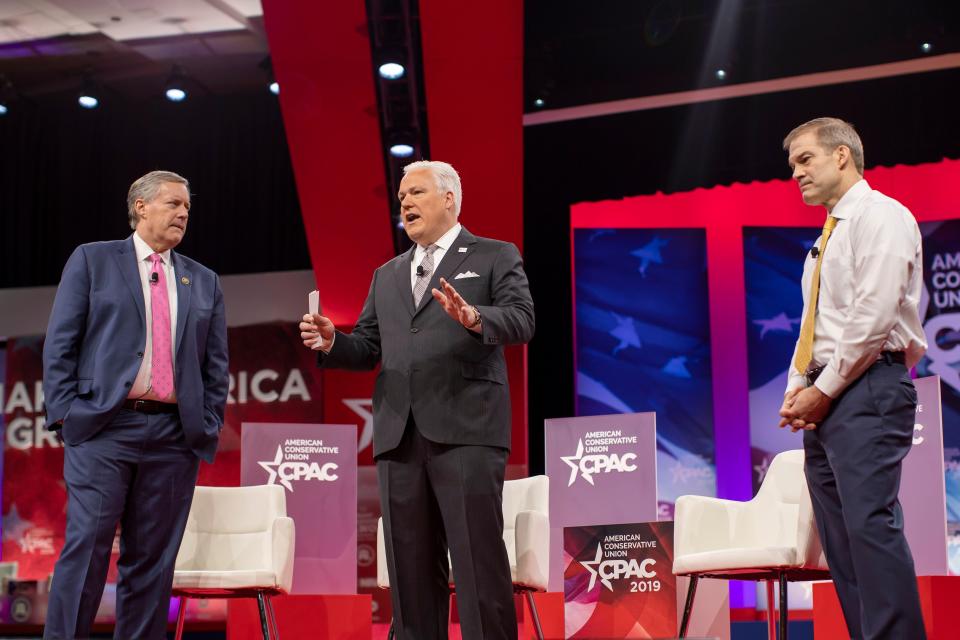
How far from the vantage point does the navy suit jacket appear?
11.2ft

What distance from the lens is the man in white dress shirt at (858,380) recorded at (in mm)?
2633

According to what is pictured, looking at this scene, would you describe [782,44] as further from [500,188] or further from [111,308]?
[111,308]

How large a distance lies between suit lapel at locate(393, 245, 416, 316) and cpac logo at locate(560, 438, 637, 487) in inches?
107

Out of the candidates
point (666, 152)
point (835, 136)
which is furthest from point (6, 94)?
point (835, 136)

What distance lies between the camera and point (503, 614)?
115 inches

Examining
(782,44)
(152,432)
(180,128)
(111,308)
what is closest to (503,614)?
(152,432)

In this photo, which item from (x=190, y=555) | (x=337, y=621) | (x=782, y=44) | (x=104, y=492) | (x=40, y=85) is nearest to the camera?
(x=104, y=492)

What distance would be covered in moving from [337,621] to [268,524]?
24.8 inches

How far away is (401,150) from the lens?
7.41m

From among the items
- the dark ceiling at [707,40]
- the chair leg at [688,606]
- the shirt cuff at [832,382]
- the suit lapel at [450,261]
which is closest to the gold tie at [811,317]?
the shirt cuff at [832,382]

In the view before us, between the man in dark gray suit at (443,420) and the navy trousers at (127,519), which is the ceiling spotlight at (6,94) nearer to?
the navy trousers at (127,519)

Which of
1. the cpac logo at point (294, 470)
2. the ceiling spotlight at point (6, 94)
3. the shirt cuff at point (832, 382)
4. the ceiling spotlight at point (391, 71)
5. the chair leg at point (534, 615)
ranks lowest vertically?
the chair leg at point (534, 615)

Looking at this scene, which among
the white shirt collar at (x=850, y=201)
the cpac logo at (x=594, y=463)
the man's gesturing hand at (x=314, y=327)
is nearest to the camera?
the white shirt collar at (x=850, y=201)

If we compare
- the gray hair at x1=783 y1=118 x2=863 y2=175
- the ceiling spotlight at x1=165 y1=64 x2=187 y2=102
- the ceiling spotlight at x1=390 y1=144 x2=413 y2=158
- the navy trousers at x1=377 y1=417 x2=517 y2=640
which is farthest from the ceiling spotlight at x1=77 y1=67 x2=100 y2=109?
the gray hair at x1=783 y1=118 x2=863 y2=175
